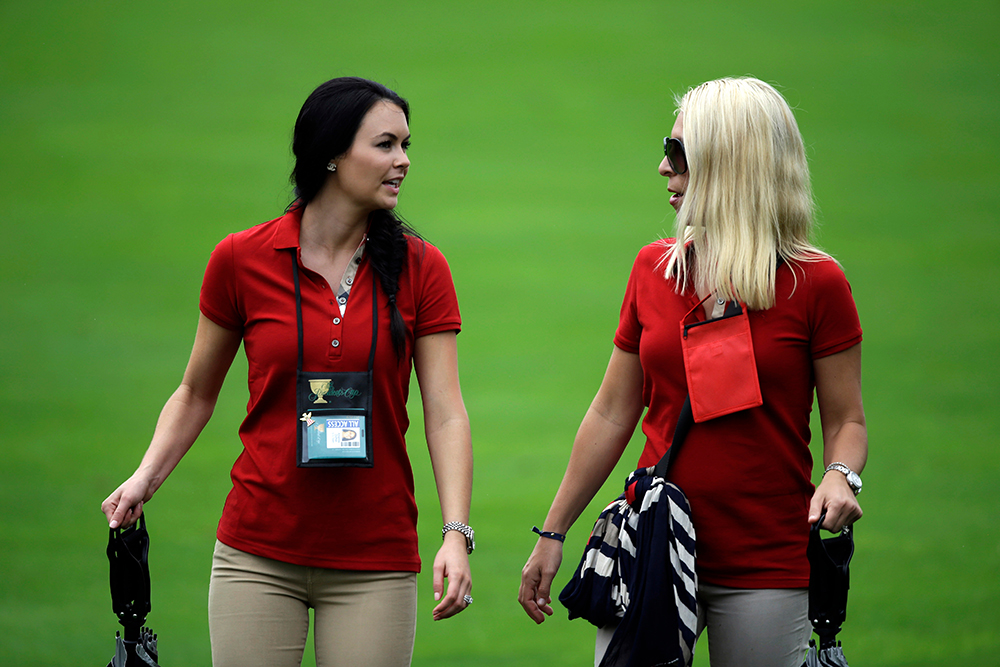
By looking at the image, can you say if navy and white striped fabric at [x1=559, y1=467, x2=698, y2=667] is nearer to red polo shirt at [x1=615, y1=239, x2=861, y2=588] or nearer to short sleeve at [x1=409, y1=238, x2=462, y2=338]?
red polo shirt at [x1=615, y1=239, x2=861, y2=588]

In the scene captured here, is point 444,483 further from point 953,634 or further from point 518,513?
point 518,513

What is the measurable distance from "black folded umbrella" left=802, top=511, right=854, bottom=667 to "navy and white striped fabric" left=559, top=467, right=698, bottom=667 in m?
0.23

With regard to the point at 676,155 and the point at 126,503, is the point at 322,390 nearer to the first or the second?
the point at 126,503

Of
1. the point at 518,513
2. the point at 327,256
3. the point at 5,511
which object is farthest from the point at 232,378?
the point at 327,256

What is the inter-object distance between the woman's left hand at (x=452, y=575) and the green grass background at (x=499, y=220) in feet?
9.41

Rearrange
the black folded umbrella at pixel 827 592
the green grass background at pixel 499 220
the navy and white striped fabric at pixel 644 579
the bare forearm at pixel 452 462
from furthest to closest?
the green grass background at pixel 499 220, the bare forearm at pixel 452 462, the navy and white striped fabric at pixel 644 579, the black folded umbrella at pixel 827 592

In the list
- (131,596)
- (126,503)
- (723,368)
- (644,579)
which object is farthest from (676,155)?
(131,596)

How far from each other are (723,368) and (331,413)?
2.70ft

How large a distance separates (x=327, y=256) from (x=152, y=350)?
600cm

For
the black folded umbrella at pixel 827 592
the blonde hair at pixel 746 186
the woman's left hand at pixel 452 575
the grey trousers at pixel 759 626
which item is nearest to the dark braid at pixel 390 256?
the woman's left hand at pixel 452 575

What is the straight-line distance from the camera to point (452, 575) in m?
2.19

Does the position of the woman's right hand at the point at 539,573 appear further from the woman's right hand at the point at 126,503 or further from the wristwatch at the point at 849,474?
the woman's right hand at the point at 126,503

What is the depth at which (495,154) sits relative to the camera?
983cm

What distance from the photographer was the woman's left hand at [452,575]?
2180 millimetres
